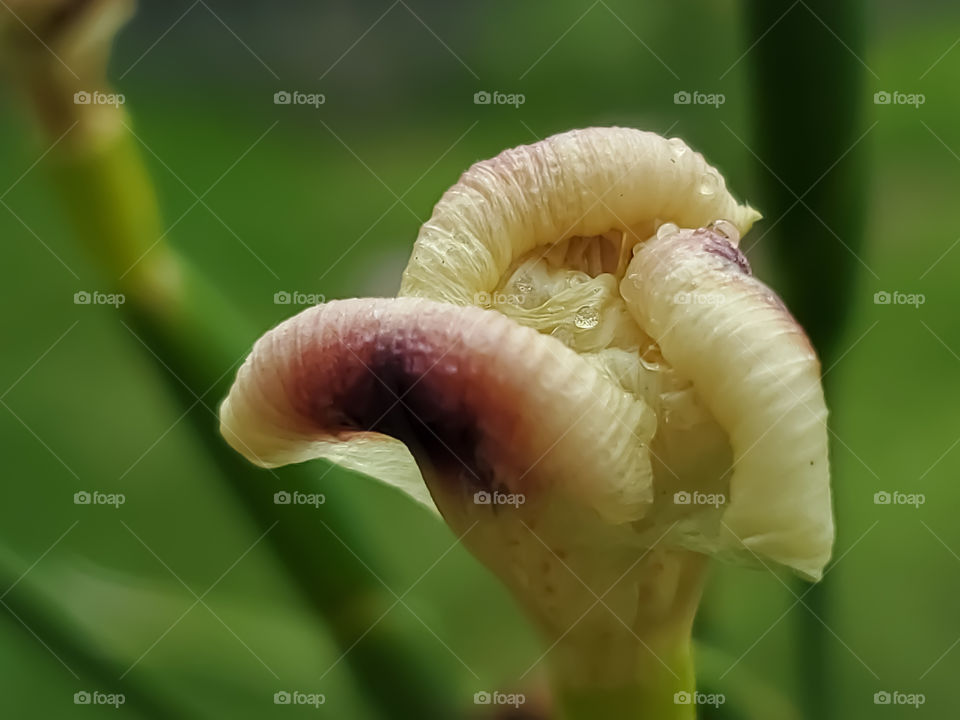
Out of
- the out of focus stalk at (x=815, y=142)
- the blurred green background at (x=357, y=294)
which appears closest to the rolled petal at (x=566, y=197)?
the out of focus stalk at (x=815, y=142)

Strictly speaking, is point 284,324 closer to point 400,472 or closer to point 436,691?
point 400,472

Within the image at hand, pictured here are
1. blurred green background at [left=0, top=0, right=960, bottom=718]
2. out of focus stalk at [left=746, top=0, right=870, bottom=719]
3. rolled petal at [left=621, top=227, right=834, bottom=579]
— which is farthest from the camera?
blurred green background at [left=0, top=0, right=960, bottom=718]

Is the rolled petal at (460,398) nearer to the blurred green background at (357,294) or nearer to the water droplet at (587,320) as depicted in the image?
the water droplet at (587,320)

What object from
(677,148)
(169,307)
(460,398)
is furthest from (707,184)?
(169,307)

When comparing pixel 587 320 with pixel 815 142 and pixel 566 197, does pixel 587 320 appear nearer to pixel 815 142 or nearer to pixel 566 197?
pixel 566 197

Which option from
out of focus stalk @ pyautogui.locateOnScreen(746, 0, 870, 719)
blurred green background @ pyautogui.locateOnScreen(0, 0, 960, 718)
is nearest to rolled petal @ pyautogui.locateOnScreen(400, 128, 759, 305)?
out of focus stalk @ pyautogui.locateOnScreen(746, 0, 870, 719)

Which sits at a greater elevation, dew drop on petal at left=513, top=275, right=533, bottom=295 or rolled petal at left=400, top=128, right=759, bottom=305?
rolled petal at left=400, top=128, right=759, bottom=305

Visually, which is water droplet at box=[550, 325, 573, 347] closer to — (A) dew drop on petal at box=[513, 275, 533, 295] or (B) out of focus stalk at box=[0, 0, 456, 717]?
(A) dew drop on petal at box=[513, 275, 533, 295]
